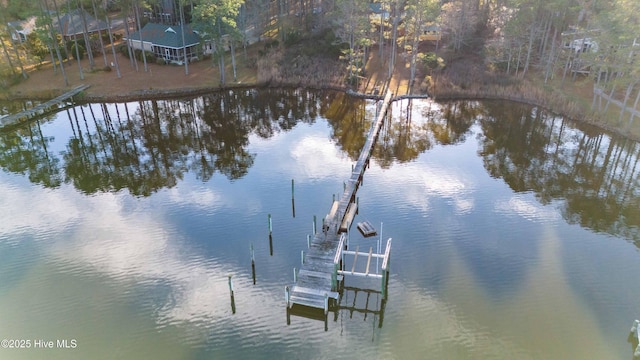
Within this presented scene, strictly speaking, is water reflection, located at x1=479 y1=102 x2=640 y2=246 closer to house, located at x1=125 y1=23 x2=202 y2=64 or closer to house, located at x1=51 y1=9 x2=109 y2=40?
house, located at x1=125 y1=23 x2=202 y2=64

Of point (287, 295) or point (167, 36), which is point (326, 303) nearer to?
point (287, 295)

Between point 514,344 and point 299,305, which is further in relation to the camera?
point 299,305

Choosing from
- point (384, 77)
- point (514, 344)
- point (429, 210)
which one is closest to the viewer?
point (514, 344)

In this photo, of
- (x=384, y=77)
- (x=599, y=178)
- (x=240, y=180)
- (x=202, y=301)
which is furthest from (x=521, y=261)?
(x=384, y=77)

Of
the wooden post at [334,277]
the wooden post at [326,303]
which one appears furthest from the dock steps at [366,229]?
the wooden post at [326,303]

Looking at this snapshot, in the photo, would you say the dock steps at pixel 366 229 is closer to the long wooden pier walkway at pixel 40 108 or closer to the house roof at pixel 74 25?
the long wooden pier walkway at pixel 40 108

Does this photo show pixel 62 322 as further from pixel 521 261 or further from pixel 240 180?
pixel 521 261

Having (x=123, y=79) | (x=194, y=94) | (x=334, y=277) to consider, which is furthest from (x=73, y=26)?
(x=334, y=277)
